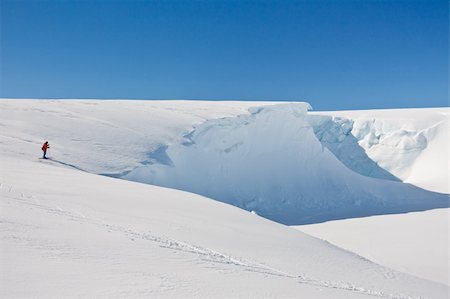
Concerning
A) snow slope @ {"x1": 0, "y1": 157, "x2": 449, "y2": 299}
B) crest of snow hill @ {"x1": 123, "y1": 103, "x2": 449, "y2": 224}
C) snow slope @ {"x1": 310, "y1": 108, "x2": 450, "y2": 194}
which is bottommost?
snow slope @ {"x1": 0, "y1": 157, "x2": 449, "y2": 299}

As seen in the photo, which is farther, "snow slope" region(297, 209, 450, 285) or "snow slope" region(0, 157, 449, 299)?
"snow slope" region(297, 209, 450, 285)

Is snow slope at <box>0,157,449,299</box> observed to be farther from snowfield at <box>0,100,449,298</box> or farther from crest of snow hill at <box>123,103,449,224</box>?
crest of snow hill at <box>123,103,449,224</box>

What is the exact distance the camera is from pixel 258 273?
4062 mm

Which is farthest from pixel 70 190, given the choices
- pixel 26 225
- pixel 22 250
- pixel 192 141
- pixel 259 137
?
pixel 259 137

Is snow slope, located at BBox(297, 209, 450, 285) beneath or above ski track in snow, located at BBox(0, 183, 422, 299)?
above

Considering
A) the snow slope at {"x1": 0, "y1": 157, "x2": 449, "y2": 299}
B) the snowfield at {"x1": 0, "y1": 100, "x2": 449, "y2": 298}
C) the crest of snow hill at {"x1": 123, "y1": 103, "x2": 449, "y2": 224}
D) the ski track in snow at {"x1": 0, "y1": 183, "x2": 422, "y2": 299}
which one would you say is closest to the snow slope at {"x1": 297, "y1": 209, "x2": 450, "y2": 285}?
the snowfield at {"x1": 0, "y1": 100, "x2": 449, "y2": 298}

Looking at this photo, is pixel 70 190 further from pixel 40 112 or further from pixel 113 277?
pixel 40 112

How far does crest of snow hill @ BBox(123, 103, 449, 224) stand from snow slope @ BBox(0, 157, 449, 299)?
623 centimetres

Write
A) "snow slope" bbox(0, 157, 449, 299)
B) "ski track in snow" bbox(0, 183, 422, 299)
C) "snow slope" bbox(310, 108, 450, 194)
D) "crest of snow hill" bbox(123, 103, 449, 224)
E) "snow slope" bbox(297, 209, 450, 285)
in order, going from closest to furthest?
"snow slope" bbox(0, 157, 449, 299)
"ski track in snow" bbox(0, 183, 422, 299)
"snow slope" bbox(297, 209, 450, 285)
"crest of snow hill" bbox(123, 103, 449, 224)
"snow slope" bbox(310, 108, 450, 194)

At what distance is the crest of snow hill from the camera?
15.6m

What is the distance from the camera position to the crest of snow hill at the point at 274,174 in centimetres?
1557

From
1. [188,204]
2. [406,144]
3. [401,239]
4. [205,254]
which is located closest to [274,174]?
[401,239]

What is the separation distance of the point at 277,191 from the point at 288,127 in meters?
4.21

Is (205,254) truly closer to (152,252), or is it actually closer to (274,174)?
(152,252)
